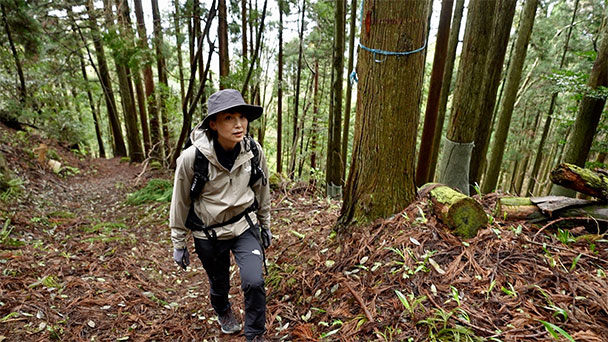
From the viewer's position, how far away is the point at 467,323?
72.7 inches

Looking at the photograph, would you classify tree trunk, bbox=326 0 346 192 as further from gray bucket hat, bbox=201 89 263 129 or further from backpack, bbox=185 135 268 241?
gray bucket hat, bbox=201 89 263 129

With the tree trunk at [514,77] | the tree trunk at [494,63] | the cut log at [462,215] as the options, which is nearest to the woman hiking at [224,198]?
the cut log at [462,215]

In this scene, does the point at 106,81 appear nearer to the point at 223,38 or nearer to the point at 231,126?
the point at 223,38

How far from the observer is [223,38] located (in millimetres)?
7727

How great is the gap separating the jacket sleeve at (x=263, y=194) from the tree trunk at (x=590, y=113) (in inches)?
225

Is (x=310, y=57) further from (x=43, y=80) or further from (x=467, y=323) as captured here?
(x=467, y=323)

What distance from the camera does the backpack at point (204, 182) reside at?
2365 mm

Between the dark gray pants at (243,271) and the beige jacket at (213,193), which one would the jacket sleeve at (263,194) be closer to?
the beige jacket at (213,193)

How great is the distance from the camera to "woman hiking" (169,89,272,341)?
2361mm

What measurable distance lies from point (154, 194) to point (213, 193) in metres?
6.01

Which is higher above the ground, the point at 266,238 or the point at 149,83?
the point at 149,83

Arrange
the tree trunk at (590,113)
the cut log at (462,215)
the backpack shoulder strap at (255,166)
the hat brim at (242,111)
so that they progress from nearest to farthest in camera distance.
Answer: the hat brim at (242,111)
the cut log at (462,215)
the backpack shoulder strap at (255,166)
the tree trunk at (590,113)

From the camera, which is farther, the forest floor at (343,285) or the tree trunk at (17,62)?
the tree trunk at (17,62)

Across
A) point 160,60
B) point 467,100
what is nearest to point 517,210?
point 467,100
